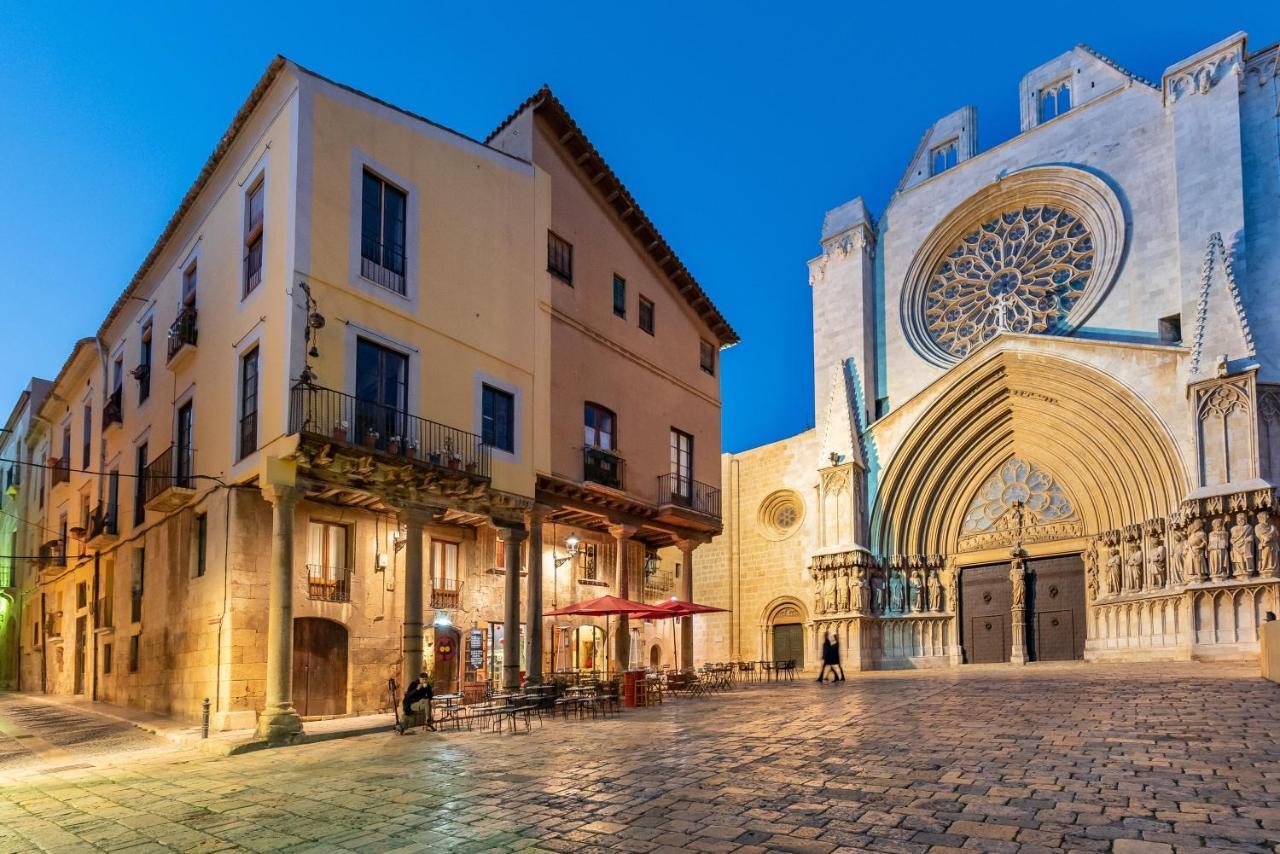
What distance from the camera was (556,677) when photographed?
19.9 m

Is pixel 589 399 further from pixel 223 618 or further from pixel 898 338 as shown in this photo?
pixel 898 338

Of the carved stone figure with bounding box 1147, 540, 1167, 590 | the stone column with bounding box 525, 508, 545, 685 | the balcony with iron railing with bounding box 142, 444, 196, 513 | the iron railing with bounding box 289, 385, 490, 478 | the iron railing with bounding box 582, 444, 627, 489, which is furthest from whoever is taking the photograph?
the carved stone figure with bounding box 1147, 540, 1167, 590

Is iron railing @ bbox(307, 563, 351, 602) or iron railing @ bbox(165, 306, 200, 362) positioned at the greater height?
iron railing @ bbox(165, 306, 200, 362)

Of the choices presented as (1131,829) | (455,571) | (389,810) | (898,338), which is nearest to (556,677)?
(455,571)

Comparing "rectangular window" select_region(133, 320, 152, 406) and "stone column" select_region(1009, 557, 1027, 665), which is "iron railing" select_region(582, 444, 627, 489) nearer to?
"rectangular window" select_region(133, 320, 152, 406)

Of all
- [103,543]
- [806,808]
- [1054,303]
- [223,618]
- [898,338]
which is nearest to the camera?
[806,808]

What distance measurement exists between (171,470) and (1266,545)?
25868 millimetres

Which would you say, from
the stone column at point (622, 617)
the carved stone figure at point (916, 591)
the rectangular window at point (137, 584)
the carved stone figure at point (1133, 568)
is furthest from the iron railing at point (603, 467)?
the carved stone figure at point (1133, 568)

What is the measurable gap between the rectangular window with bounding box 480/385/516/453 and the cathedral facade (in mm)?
15846

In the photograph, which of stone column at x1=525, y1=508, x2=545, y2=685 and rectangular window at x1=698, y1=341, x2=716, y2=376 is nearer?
stone column at x1=525, y1=508, x2=545, y2=685

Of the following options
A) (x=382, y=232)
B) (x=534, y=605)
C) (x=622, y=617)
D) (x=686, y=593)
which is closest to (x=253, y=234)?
(x=382, y=232)

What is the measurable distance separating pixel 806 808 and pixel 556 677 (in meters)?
13.4

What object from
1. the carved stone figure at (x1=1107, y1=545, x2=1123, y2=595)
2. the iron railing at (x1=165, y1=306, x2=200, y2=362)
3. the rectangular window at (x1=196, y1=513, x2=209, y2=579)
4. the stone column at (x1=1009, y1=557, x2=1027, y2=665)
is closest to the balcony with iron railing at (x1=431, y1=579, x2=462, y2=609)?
the rectangular window at (x1=196, y1=513, x2=209, y2=579)

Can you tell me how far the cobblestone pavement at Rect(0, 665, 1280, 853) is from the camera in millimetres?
6449
